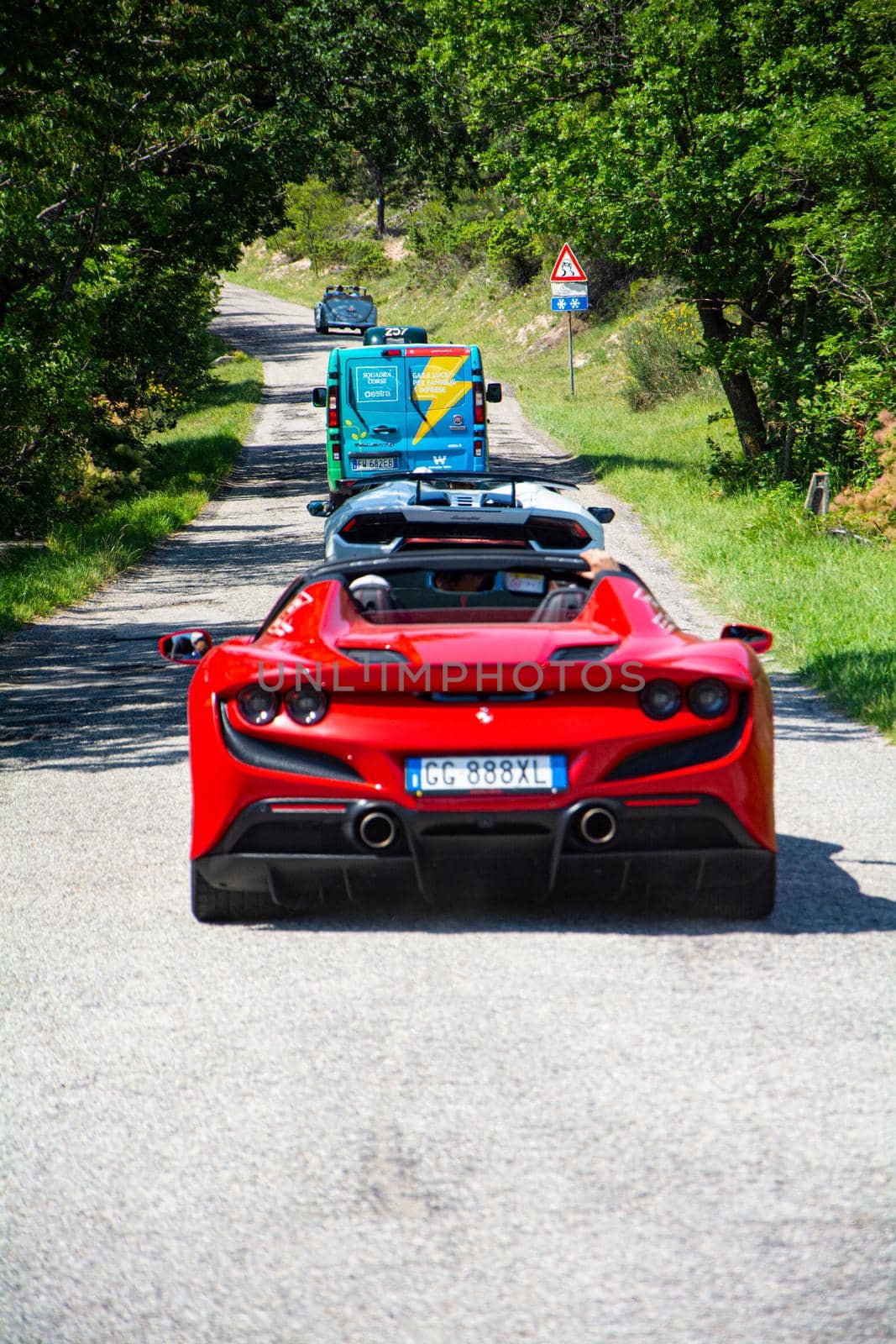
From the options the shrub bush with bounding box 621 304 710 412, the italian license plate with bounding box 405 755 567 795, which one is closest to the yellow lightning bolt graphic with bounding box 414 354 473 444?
the shrub bush with bounding box 621 304 710 412

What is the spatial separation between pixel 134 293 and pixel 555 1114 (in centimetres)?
2471

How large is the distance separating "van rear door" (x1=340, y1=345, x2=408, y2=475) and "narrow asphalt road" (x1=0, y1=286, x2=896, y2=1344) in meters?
14.8

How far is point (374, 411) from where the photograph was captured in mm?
21250

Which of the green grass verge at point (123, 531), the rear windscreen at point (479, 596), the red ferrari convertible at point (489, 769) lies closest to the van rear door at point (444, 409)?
the green grass verge at point (123, 531)

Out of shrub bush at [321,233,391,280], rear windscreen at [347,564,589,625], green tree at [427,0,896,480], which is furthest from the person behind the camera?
shrub bush at [321,233,391,280]

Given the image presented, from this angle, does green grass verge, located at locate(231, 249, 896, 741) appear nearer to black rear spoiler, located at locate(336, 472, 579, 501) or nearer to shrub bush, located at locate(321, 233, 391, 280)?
black rear spoiler, located at locate(336, 472, 579, 501)

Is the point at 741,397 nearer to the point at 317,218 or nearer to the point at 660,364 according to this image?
the point at 660,364

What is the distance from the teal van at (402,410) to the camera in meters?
21.2

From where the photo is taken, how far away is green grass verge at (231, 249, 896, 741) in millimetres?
11219

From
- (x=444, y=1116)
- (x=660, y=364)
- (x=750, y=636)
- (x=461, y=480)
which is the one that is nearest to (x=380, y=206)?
(x=660, y=364)

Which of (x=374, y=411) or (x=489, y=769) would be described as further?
(x=374, y=411)

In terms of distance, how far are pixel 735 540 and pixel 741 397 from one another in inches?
240

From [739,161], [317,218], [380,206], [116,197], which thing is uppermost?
[380,206]

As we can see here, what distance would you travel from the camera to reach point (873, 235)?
16.8 meters
